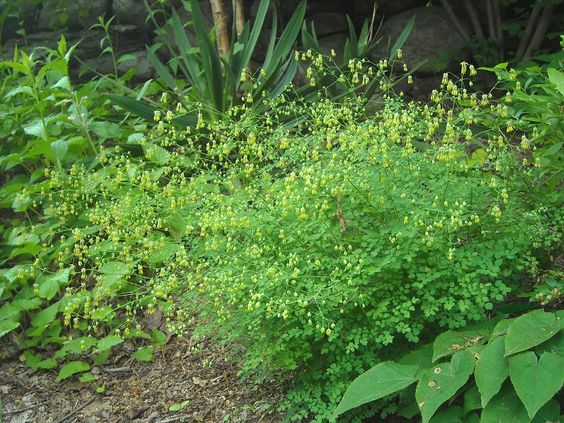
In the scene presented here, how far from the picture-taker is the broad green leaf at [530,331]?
264 centimetres

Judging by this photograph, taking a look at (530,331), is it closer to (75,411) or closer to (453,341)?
(453,341)

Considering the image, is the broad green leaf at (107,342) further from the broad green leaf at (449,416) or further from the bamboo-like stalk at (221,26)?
the bamboo-like stalk at (221,26)

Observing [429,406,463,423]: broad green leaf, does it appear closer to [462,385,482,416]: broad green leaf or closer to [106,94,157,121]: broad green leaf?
[462,385,482,416]: broad green leaf

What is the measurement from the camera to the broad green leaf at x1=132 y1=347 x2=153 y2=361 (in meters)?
4.24

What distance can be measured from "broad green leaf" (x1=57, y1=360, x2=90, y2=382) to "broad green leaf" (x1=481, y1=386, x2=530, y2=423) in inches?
95.5

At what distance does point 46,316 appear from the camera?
14.4ft

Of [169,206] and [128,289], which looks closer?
[169,206]

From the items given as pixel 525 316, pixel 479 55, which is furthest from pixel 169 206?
pixel 479 55

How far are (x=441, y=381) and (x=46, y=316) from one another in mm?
2553

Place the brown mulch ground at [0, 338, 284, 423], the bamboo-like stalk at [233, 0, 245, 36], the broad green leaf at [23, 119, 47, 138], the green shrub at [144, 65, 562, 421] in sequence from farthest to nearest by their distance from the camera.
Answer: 1. the bamboo-like stalk at [233, 0, 245, 36]
2. the broad green leaf at [23, 119, 47, 138]
3. the brown mulch ground at [0, 338, 284, 423]
4. the green shrub at [144, 65, 562, 421]

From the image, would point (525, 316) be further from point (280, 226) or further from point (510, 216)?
point (280, 226)

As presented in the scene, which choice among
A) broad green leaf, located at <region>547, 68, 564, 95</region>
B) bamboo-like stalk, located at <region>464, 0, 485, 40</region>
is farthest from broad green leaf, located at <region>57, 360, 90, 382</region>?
bamboo-like stalk, located at <region>464, 0, 485, 40</region>

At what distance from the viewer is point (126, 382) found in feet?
13.8

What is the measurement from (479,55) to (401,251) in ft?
13.7
